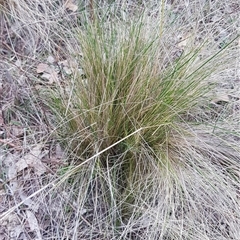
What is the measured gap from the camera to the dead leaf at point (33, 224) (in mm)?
1639

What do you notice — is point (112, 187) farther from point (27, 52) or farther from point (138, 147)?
point (27, 52)

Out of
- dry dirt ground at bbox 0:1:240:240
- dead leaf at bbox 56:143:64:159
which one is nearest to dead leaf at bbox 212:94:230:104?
dry dirt ground at bbox 0:1:240:240

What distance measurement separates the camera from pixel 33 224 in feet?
5.44

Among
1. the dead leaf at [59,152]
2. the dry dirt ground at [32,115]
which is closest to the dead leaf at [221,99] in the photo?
the dry dirt ground at [32,115]

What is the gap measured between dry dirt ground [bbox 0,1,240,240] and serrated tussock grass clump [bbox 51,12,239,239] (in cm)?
12

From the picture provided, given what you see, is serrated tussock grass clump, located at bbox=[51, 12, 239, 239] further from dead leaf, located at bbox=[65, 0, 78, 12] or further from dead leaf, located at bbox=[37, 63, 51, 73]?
dead leaf, located at bbox=[65, 0, 78, 12]

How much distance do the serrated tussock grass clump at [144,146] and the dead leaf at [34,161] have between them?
4.9 inches

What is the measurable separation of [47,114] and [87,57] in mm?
306

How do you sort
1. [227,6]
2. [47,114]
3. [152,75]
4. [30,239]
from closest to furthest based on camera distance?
1. [30,239]
2. [152,75]
3. [47,114]
4. [227,6]

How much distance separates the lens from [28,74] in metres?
2.00

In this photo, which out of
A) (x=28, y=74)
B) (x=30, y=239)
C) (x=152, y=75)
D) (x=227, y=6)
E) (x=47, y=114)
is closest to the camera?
(x=30, y=239)

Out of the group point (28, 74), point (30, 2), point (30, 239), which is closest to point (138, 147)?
point (30, 239)

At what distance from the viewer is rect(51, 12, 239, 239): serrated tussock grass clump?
1634mm

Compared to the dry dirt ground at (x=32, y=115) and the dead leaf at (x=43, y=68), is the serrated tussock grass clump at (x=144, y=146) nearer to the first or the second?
the dry dirt ground at (x=32, y=115)
